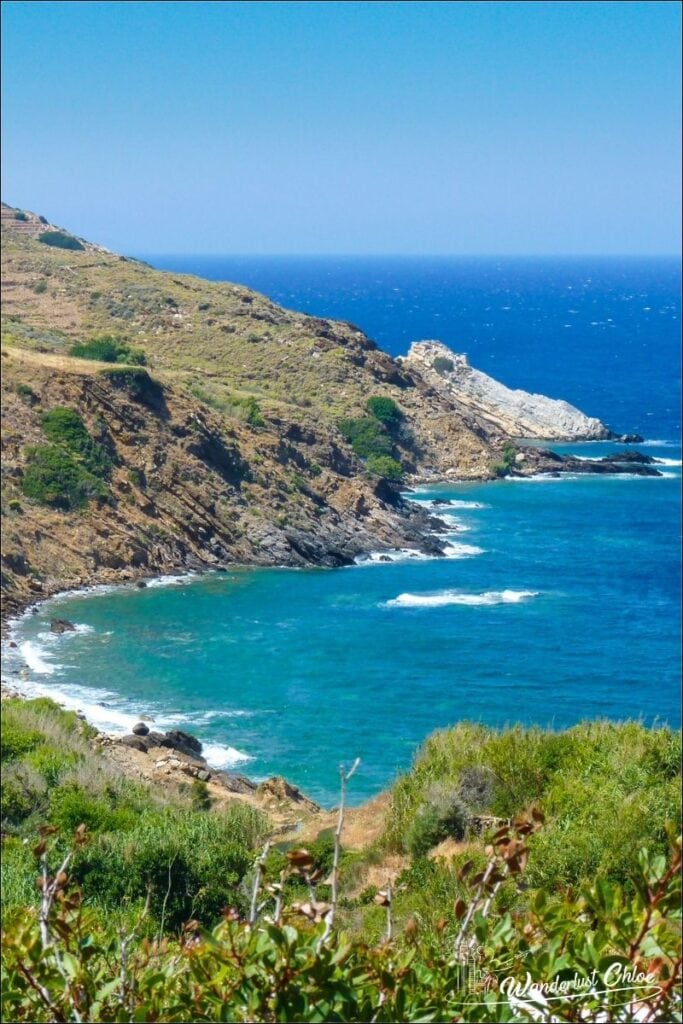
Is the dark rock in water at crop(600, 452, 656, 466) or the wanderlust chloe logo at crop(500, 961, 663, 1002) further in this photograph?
the dark rock in water at crop(600, 452, 656, 466)

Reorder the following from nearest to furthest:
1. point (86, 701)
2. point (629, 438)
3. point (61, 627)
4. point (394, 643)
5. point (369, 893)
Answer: point (369, 893) → point (86, 701) → point (61, 627) → point (394, 643) → point (629, 438)

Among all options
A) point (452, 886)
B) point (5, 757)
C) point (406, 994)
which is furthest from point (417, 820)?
point (406, 994)

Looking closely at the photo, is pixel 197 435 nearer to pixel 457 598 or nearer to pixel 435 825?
pixel 457 598

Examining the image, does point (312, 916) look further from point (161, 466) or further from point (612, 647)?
point (161, 466)

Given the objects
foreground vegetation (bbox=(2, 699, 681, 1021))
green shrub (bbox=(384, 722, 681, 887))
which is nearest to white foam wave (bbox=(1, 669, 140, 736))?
foreground vegetation (bbox=(2, 699, 681, 1021))

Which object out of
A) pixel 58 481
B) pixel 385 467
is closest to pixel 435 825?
pixel 58 481

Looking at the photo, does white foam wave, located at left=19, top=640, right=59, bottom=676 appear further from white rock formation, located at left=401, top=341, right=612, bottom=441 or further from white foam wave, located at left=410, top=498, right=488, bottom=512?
white rock formation, located at left=401, top=341, right=612, bottom=441

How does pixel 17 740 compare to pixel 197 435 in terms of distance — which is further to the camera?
pixel 197 435
